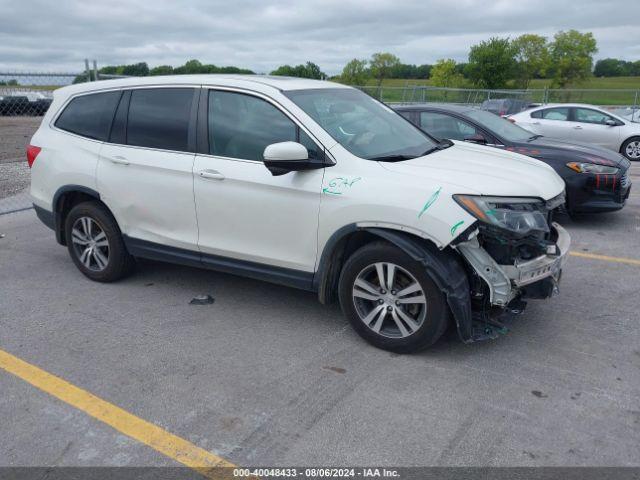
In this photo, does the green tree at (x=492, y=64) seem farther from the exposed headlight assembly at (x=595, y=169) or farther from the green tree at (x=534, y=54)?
the exposed headlight assembly at (x=595, y=169)

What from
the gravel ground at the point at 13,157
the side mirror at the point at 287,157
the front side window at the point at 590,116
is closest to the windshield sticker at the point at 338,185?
the side mirror at the point at 287,157

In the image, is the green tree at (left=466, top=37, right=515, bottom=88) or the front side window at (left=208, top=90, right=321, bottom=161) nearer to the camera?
the front side window at (left=208, top=90, right=321, bottom=161)

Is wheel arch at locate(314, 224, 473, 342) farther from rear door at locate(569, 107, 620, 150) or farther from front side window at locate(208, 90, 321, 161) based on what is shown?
rear door at locate(569, 107, 620, 150)

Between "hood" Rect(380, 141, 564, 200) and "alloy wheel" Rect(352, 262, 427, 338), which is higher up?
"hood" Rect(380, 141, 564, 200)

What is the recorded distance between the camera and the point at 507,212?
368cm

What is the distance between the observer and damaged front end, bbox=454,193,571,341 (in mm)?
3609

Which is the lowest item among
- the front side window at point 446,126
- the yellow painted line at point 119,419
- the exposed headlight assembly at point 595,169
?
the yellow painted line at point 119,419

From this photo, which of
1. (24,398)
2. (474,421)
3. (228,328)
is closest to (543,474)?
(474,421)

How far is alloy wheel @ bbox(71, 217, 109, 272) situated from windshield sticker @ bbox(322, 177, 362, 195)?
92.6 inches

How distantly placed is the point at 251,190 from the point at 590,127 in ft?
39.7

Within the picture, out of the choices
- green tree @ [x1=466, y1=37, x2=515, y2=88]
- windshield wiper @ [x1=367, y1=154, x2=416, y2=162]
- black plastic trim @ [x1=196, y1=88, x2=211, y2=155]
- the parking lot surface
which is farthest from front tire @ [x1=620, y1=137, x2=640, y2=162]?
green tree @ [x1=466, y1=37, x2=515, y2=88]

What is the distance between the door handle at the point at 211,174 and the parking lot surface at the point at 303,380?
1.11 meters

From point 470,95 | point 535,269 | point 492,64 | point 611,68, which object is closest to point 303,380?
point 535,269

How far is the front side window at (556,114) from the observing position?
14141 millimetres
